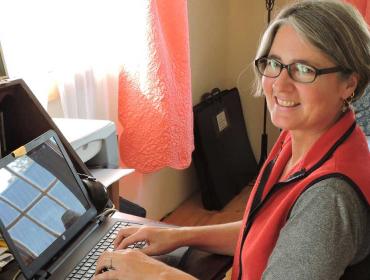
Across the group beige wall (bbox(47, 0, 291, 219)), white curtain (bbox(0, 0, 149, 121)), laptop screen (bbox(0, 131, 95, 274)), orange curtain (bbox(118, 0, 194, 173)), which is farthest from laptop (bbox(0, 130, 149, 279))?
beige wall (bbox(47, 0, 291, 219))

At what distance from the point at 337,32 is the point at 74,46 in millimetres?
1069

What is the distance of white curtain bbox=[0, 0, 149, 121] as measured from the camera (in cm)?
140

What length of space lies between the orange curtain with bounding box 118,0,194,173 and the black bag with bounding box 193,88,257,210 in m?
0.58

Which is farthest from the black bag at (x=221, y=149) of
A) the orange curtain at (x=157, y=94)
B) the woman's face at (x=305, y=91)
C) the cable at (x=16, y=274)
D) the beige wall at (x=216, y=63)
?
the cable at (x=16, y=274)

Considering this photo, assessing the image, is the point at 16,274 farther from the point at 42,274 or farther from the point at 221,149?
the point at 221,149

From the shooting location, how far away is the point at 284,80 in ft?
2.95

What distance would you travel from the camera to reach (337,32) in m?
0.84

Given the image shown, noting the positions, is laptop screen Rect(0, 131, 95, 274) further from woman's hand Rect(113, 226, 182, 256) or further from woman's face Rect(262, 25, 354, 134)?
woman's face Rect(262, 25, 354, 134)

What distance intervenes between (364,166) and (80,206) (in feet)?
2.13

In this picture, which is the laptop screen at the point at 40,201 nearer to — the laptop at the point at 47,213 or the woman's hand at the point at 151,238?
the laptop at the point at 47,213

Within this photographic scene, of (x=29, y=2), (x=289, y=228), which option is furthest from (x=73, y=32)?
(x=289, y=228)

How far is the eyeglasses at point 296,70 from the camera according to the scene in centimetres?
85

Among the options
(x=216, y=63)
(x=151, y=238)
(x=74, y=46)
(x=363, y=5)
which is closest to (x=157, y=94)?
(x=74, y=46)

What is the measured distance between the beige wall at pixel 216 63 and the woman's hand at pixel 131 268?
135cm
